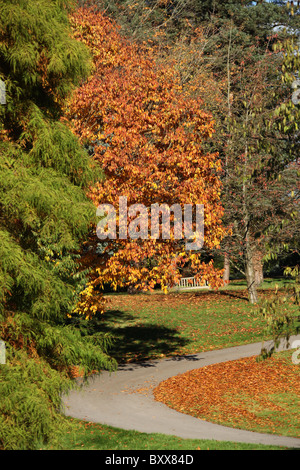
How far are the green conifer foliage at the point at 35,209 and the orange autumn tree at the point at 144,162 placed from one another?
3.22m

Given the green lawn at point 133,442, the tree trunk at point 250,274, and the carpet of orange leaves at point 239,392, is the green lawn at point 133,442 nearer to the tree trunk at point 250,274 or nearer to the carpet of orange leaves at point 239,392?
the carpet of orange leaves at point 239,392

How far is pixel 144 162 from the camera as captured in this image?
1279 centimetres

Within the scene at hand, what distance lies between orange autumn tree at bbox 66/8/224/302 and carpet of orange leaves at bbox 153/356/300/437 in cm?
289

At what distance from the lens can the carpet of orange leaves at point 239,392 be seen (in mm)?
11891

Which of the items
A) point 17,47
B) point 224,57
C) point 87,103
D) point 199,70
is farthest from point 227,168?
Result: point 17,47

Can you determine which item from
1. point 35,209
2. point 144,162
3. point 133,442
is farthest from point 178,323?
point 35,209

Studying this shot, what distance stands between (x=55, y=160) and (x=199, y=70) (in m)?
25.5

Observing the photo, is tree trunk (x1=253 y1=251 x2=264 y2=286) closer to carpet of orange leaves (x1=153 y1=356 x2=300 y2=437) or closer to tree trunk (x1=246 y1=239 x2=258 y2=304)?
tree trunk (x1=246 y1=239 x2=258 y2=304)

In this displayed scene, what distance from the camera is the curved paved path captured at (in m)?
10.6

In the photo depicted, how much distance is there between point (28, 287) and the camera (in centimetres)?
750

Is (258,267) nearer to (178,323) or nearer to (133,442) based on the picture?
(178,323)

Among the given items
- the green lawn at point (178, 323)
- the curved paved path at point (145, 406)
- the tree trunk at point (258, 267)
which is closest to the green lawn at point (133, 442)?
the curved paved path at point (145, 406)

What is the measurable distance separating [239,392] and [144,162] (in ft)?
21.3

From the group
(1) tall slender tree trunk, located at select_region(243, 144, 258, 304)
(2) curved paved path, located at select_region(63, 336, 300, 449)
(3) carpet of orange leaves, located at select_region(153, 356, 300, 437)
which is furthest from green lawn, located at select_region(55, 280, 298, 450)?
(3) carpet of orange leaves, located at select_region(153, 356, 300, 437)
